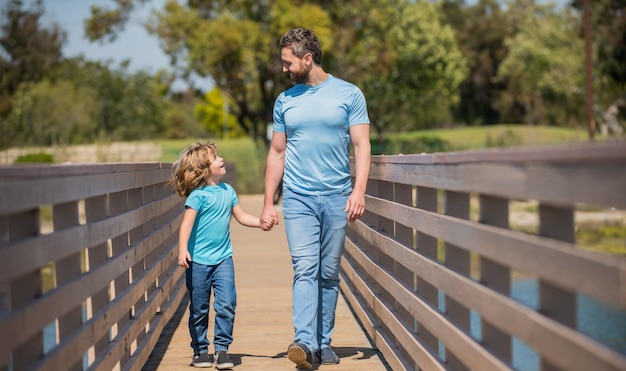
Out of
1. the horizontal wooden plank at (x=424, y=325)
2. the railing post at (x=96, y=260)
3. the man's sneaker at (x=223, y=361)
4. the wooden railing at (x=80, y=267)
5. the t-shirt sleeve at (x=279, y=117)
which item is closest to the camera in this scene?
the wooden railing at (x=80, y=267)

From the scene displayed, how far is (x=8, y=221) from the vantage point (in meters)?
3.89

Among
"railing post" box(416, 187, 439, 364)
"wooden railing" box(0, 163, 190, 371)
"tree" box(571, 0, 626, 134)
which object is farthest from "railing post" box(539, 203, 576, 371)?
"tree" box(571, 0, 626, 134)

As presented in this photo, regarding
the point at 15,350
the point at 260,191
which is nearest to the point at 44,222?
the point at 260,191

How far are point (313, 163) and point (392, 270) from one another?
3.41ft

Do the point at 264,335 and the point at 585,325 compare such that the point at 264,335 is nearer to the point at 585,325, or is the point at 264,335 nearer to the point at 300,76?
the point at 300,76

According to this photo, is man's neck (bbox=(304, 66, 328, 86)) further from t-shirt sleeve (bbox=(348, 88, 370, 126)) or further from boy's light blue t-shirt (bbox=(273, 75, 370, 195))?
t-shirt sleeve (bbox=(348, 88, 370, 126))

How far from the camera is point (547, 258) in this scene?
3238mm

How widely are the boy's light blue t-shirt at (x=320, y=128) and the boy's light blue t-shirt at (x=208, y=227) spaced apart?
49cm

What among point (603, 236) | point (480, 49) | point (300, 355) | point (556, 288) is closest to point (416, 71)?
point (603, 236)

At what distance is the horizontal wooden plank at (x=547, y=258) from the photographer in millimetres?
2732

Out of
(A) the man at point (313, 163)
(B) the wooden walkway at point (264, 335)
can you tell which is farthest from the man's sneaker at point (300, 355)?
(B) the wooden walkway at point (264, 335)

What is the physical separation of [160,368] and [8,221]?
3334mm

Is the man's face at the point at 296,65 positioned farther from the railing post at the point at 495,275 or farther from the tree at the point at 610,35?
the tree at the point at 610,35

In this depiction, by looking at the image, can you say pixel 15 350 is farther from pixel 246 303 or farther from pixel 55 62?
pixel 55 62
